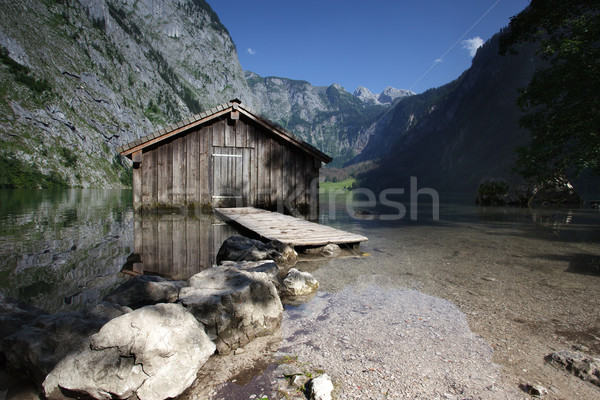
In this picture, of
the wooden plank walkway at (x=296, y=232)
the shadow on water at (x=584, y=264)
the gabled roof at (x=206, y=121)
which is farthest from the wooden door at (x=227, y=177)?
the shadow on water at (x=584, y=264)

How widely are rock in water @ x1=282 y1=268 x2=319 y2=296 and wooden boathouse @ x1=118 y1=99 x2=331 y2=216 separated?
8.55m

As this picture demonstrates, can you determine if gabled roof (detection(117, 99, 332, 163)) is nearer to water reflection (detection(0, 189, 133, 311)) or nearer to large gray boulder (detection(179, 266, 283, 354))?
water reflection (detection(0, 189, 133, 311))

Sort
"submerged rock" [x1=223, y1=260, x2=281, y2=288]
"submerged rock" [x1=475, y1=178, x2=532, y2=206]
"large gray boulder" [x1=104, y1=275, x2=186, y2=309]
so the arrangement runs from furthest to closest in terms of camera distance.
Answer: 1. "submerged rock" [x1=475, y1=178, x2=532, y2=206]
2. "submerged rock" [x1=223, y1=260, x2=281, y2=288]
3. "large gray boulder" [x1=104, y1=275, x2=186, y2=309]

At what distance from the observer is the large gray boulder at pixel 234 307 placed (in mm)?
2736

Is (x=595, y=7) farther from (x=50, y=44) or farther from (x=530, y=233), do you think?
(x=50, y=44)

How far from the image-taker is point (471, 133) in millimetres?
109812

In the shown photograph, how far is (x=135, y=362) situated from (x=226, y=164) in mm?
10419

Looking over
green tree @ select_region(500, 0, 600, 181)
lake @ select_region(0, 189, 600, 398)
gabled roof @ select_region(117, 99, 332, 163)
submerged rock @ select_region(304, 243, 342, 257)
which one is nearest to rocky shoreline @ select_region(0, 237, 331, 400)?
lake @ select_region(0, 189, 600, 398)

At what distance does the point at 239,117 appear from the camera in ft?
39.6

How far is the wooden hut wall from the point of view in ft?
36.7

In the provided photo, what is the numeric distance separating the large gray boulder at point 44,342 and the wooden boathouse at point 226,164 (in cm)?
914

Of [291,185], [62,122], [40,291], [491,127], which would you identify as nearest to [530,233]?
[291,185]

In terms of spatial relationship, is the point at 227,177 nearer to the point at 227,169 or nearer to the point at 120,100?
the point at 227,169

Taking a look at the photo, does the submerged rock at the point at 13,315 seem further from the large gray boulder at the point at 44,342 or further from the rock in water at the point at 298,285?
the rock in water at the point at 298,285
